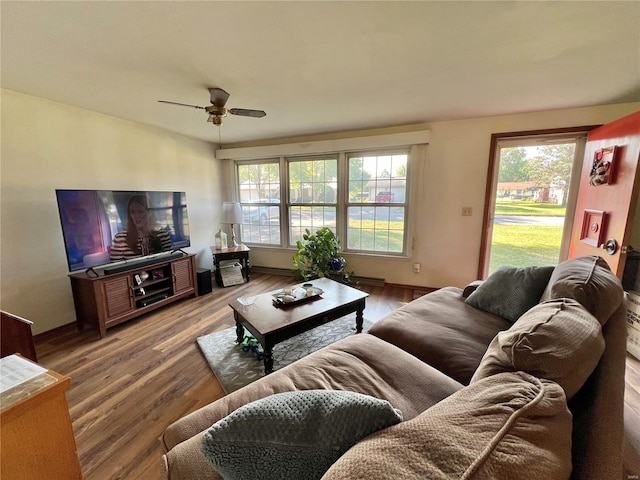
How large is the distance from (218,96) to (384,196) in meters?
2.31

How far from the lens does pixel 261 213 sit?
169 inches

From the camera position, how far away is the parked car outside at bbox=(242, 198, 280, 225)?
165 inches

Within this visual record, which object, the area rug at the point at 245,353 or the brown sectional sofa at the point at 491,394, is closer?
the brown sectional sofa at the point at 491,394

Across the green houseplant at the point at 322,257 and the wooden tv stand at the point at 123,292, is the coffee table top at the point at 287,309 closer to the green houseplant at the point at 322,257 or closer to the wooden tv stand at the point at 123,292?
the green houseplant at the point at 322,257

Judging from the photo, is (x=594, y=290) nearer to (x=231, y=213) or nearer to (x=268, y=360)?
Answer: (x=268, y=360)

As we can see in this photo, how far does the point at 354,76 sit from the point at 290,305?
5.99ft

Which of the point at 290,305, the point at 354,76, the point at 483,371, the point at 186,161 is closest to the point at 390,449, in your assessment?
A: the point at 483,371

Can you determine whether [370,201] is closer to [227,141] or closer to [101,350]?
[227,141]

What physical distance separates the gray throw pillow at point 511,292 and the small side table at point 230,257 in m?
2.92

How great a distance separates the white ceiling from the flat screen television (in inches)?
34.9

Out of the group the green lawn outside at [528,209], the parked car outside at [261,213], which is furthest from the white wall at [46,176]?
the green lawn outside at [528,209]

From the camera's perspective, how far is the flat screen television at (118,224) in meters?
2.24

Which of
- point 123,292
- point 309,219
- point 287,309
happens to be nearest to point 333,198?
point 309,219

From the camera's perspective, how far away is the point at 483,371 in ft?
2.67
